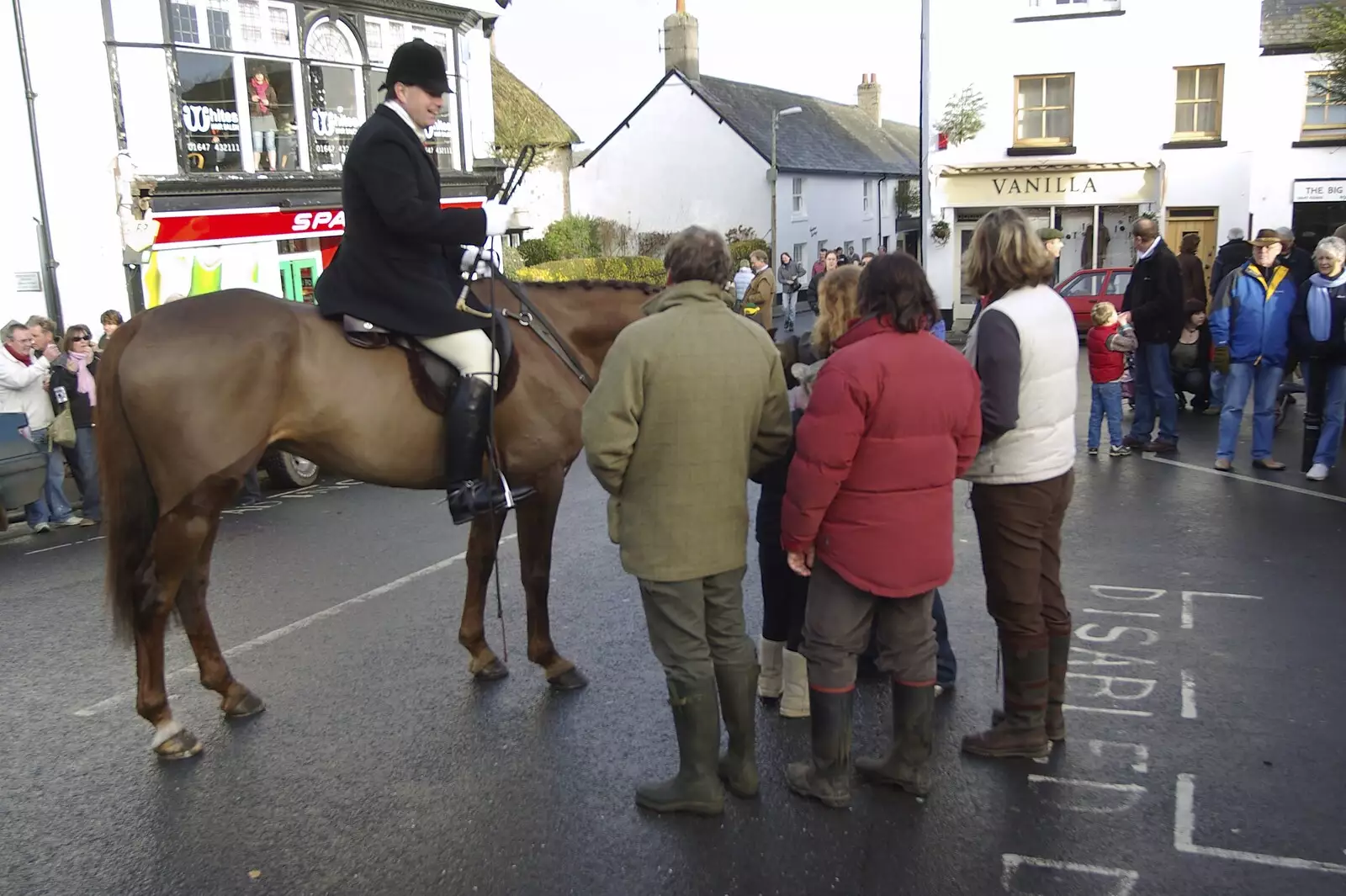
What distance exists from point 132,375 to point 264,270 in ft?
49.6

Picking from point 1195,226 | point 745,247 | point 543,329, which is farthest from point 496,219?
point 745,247

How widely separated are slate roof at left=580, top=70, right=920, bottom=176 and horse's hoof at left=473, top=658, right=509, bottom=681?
3694cm

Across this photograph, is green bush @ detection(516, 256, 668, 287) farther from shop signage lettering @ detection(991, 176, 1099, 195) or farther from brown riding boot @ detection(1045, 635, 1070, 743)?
brown riding boot @ detection(1045, 635, 1070, 743)

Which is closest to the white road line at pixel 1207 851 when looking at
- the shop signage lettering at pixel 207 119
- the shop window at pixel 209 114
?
the shop window at pixel 209 114

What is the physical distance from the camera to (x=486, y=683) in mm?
5359

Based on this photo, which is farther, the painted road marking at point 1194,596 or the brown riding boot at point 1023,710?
the painted road marking at point 1194,596

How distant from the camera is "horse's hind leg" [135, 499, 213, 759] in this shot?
4.67 metres

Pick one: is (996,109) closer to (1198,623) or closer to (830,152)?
(830,152)

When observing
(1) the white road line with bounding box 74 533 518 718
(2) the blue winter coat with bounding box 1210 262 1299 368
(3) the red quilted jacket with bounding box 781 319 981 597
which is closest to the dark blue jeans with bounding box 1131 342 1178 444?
(2) the blue winter coat with bounding box 1210 262 1299 368

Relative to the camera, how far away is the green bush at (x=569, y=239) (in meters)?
37.7

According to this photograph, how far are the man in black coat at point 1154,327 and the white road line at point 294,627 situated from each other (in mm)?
7097

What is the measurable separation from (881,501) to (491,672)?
243 centimetres

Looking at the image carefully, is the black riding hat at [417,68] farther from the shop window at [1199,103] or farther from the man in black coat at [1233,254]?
the shop window at [1199,103]

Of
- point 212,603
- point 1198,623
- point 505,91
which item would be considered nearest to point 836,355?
point 1198,623
